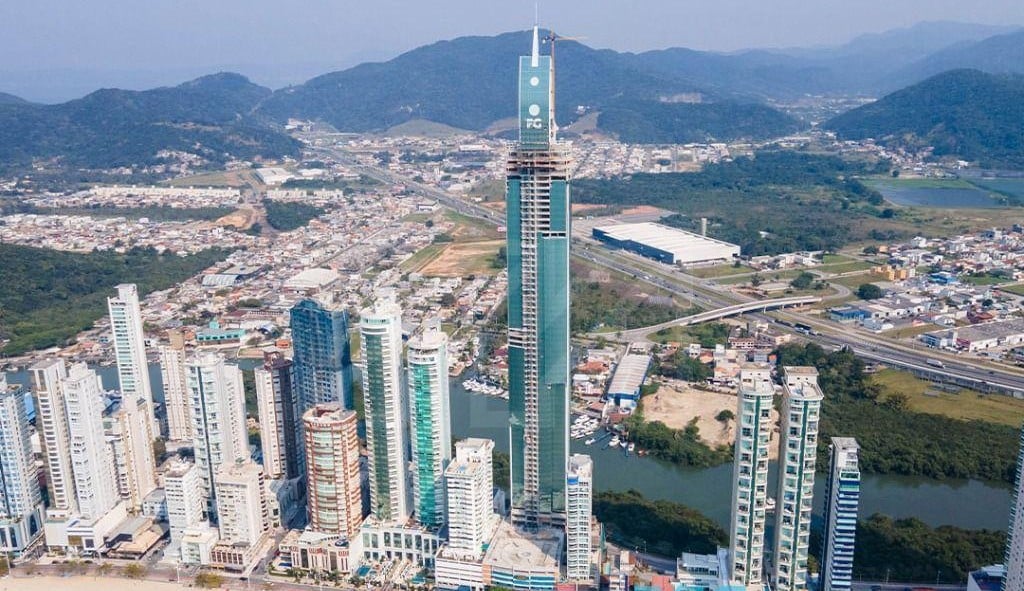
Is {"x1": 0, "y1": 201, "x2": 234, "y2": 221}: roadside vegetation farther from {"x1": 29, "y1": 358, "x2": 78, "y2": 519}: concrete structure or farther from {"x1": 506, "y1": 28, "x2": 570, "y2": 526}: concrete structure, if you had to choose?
{"x1": 506, "y1": 28, "x2": 570, "y2": 526}: concrete structure

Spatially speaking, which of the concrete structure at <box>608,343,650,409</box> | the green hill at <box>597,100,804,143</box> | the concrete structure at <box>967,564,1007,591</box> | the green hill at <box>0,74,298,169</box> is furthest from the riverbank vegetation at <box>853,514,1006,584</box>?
the green hill at <box>597,100,804,143</box>

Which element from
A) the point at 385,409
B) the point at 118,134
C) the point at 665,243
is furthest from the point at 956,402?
the point at 118,134

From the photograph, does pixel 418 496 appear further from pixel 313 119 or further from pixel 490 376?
pixel 313 119

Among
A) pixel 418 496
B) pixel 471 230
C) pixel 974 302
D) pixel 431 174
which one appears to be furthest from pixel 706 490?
pixel 431 174

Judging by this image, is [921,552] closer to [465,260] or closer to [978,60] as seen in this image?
[465,260]

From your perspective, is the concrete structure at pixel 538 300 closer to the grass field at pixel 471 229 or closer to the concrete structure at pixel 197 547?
the concrete structure at pixel 197 547

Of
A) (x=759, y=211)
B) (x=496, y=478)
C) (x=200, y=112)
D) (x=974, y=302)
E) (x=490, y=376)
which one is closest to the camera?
(x=496, y=478)
